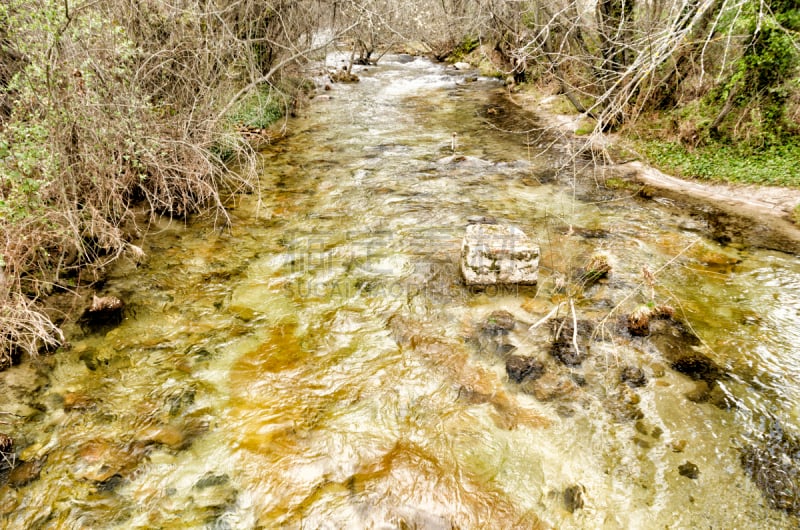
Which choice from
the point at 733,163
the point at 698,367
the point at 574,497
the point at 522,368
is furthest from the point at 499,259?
the point at 733,163

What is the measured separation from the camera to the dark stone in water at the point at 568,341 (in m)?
4.49

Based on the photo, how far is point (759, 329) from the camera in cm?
474

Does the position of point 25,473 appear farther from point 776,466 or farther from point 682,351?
point 682,351

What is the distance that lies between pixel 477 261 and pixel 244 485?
353 centimetres

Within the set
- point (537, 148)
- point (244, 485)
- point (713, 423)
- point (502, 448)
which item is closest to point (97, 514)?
point (244, 485)

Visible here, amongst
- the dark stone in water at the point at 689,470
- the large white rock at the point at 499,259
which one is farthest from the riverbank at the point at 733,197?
the dark stone in water at the point at 689,470

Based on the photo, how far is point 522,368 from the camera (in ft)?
14.4

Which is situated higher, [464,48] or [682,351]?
[464,48]

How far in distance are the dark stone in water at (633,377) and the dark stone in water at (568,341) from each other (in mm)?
396

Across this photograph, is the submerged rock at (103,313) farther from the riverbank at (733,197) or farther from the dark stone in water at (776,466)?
the dark stone in water at (776,466)

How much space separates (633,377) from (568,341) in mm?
713

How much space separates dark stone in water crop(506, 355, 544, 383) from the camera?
4.31m

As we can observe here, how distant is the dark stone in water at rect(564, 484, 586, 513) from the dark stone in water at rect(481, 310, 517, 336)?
181 cm

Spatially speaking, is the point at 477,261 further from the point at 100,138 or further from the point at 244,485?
the point at 100,138
